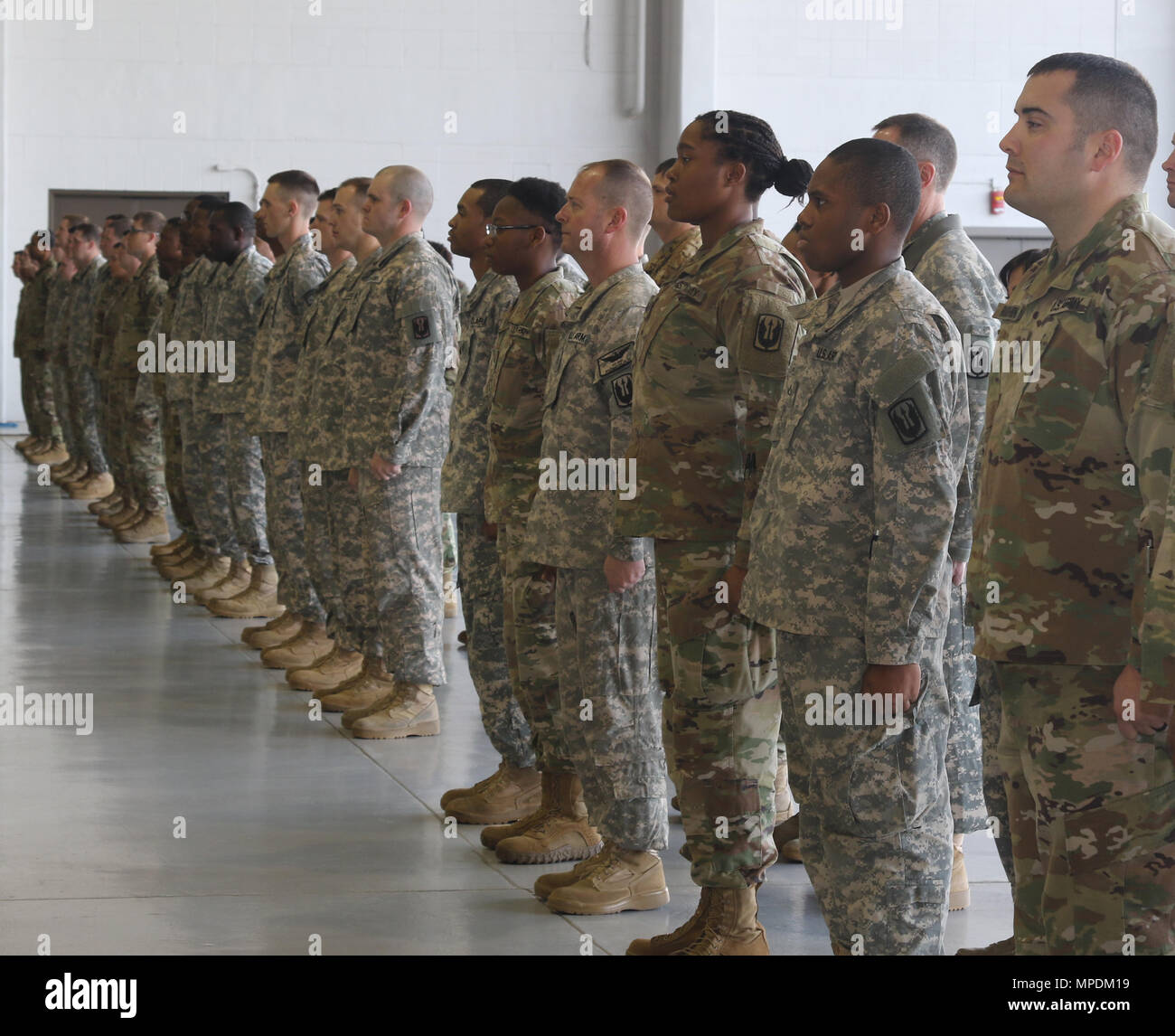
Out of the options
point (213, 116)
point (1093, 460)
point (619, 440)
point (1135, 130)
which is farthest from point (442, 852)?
point (213, 116)

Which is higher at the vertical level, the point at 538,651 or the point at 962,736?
the point at 538,651

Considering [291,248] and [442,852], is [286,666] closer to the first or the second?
[291,248]

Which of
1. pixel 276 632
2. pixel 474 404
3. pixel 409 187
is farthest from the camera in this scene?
pixel 276 632

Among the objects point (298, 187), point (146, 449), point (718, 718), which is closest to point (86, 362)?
point (146, 449)

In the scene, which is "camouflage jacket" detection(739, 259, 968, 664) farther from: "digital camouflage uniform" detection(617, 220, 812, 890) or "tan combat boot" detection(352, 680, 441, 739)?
"tan combat boot" detection(352, 680, 441, 739)

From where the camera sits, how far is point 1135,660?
80.9 inches

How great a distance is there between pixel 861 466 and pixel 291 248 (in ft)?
13.1

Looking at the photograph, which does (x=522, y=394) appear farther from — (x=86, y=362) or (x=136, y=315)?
(x=86, y=362)

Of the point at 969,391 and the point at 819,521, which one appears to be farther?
the point at 969,391

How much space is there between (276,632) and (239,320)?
142 cm

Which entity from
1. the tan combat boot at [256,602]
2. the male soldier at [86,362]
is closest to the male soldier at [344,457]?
the tan combat boot at [256,602]

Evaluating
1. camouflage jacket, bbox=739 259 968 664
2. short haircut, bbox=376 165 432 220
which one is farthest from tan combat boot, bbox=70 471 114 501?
camouflage jacket, bbox=739 259 968 664

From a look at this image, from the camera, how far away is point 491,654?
4141 millimetres

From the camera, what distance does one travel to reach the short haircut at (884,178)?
101 inches
